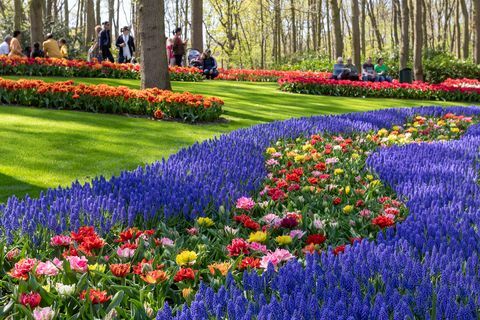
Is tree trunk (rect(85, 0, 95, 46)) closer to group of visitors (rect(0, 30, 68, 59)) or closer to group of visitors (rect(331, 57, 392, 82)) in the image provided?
group of visitors (rect(0, 30, 68, 59))

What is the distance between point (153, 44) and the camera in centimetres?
1169

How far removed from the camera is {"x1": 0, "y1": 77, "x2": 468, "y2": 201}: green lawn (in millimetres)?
6036

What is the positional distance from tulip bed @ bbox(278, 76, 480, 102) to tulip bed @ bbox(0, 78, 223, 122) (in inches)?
337

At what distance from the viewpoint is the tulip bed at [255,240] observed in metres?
2.30

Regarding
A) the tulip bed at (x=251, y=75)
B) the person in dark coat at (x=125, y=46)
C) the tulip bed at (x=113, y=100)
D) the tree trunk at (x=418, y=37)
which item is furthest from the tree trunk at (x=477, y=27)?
the tulip bed at (x=113, y=100)

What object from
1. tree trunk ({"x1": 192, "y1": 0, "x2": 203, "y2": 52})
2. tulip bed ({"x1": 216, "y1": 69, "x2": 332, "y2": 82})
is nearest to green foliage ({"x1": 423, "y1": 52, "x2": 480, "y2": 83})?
tulip bed ({"x1": 216, "y1": 69, "x2": 332, "y2": 82})

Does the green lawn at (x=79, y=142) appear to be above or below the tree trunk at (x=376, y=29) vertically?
below

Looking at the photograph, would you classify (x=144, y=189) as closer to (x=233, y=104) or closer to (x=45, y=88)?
(x=45, y=88)

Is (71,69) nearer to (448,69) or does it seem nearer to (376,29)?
(448,69)

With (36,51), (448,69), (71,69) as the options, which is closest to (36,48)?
(36,51)

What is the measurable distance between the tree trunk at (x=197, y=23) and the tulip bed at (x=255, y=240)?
1519 cm

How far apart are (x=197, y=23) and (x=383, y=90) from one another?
7162 mm

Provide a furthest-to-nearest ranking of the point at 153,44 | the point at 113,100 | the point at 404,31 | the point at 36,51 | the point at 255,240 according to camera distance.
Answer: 1. the point at 404,31
2. the point at 36,51
3. the point at 153,44
4. the point at 113,100
5. the point at 255,240

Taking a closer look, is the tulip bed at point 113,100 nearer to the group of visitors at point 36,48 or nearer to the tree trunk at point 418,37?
the group of visitors at point 36,48
